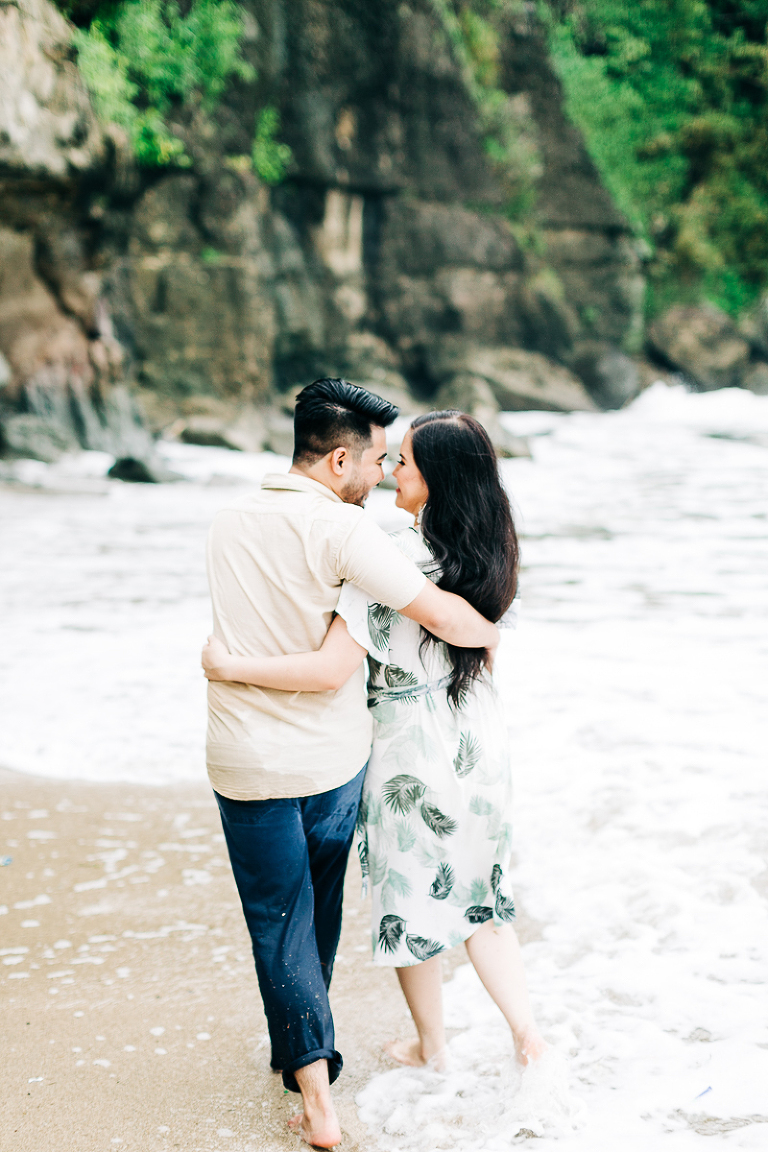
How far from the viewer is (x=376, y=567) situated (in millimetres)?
1886

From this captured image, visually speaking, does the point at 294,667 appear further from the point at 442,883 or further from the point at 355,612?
the point at 442,883

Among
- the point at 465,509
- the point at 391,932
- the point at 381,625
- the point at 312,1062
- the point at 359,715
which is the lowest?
the point at 312,1062

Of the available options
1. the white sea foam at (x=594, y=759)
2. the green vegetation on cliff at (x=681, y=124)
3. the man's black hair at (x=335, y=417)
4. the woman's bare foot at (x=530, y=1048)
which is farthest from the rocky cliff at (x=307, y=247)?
the woman's bare foot at (x=530, y=1048)

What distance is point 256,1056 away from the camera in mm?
2316

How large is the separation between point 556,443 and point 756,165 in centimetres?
1188

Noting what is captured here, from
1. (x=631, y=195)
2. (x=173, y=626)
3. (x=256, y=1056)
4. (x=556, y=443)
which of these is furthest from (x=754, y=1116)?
(x=631, y=195)

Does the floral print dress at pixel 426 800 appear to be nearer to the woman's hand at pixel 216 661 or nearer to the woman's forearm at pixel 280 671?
the woman's forearm at pixel 280 671

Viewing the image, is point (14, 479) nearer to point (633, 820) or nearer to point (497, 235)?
point (633, 820)

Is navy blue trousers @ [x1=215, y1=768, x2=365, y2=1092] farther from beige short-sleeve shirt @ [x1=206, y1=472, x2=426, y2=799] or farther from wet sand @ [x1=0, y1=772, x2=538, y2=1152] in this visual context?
wet sand @ [x1=0, y1=772, x2=538, y2=1152]

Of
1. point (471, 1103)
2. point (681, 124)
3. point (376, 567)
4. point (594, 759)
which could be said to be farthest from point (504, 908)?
point (681, 124)

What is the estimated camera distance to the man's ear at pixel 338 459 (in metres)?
1.96

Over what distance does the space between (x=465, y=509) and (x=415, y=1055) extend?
126 centimetres

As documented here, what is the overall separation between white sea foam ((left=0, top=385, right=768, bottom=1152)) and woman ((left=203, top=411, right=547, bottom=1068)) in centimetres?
31

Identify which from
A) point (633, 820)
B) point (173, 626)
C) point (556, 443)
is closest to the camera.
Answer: point (633, 820)
